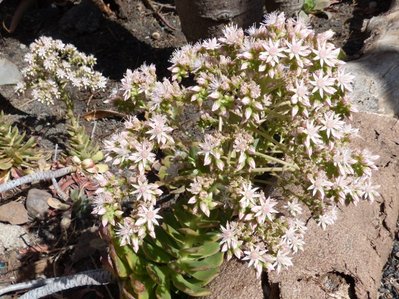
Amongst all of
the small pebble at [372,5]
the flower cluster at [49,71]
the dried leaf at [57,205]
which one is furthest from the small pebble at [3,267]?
the small pebble at [372,5]

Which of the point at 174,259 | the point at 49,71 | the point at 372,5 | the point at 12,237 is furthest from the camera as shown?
the point at 372,5

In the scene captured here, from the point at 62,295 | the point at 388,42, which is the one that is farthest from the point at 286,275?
the point at 388,42

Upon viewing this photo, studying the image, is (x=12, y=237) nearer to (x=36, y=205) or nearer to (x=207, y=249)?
(x=36, y=205)

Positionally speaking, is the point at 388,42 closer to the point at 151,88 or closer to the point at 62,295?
the point at 151,88

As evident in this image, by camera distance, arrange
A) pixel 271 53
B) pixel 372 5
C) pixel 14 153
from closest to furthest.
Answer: pixel 271 53 < pixel 14 153 < pixel 372 5

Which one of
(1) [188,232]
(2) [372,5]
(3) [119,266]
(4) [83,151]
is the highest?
(1) [188,232]

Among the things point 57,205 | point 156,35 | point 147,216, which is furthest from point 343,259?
point 156,35

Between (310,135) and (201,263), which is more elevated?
(310,135)
